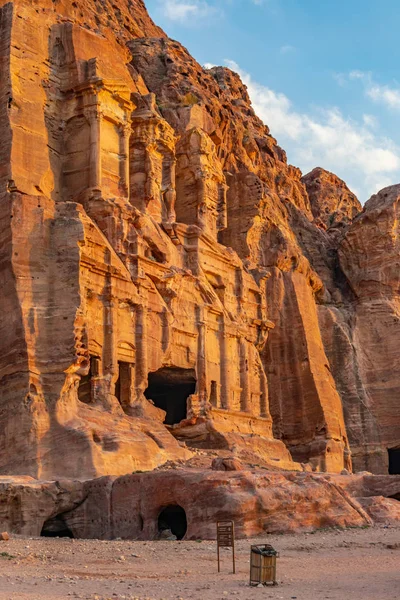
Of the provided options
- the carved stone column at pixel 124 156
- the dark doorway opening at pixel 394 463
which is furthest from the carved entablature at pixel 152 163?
the dark doorway opening at pixel 394 463

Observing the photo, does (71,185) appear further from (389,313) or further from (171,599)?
(171,599)

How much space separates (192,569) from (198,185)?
3116 centimetres

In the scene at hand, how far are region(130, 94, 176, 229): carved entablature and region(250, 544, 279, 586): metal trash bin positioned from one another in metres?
28.6

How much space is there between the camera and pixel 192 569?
20.0 meters

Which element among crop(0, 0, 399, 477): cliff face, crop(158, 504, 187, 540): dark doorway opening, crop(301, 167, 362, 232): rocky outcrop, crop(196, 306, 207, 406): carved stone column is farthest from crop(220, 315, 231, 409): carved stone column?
crop(301, 167, 362, 232): rocky outcrop

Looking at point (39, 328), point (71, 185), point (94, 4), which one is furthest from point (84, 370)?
point (94, 4)

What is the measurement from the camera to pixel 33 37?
42000 mm

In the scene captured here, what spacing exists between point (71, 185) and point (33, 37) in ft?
20.3

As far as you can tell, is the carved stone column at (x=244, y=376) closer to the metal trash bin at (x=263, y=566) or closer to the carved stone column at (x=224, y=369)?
the carved stone column at (x=224, y=369)

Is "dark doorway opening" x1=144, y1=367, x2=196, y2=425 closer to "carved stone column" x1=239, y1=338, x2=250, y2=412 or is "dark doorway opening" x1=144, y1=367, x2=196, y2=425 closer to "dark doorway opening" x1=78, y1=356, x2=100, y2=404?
"carved stone column" x1=239, y1=338, x2=250, y2=412

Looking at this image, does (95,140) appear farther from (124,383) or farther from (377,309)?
A: (377,309)

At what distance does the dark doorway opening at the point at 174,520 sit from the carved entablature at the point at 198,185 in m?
21.2

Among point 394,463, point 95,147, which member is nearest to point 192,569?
point 95,147

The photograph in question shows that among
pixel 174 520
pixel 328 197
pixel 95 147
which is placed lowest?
pixel 174 520
